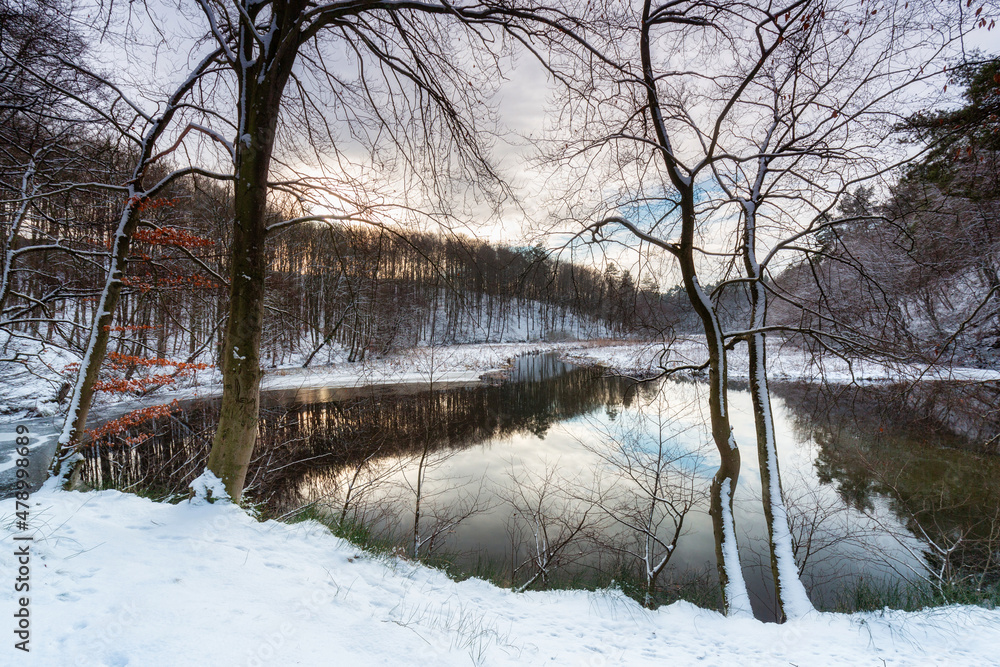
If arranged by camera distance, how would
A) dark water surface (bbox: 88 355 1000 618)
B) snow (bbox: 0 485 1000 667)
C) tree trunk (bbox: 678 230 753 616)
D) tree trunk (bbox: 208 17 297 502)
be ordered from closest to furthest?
snow (bbox: 0 485 1000 667)
tree trunk (bbox: 208 17 297 502)
tree trunk (bbox: 678 230 753 616)
dark water surface (bbox: 88 355 1000 618)

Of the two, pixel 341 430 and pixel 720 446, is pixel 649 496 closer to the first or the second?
pixel 720 446

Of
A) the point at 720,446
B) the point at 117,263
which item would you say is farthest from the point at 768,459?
the point at 117,263

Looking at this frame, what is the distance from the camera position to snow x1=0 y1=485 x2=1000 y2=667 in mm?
1936

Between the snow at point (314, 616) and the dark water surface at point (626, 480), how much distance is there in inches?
85.7

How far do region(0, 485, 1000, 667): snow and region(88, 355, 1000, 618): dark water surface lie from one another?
2176 millimetres

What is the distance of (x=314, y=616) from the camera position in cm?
243

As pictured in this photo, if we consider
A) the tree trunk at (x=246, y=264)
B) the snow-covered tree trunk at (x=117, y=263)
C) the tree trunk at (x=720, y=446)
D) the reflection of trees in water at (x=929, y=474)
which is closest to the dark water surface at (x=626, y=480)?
the reflection of trees in water at (x=929, y=474)

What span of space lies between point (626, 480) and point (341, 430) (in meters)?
9.38

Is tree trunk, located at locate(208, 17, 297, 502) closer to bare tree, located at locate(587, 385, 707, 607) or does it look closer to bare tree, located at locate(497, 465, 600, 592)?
bare tree, located at locate(497, 465, 600, 592)

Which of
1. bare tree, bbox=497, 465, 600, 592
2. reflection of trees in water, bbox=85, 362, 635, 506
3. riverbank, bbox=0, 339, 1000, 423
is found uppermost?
riverbank, bbox=0, 339, 1000, 423

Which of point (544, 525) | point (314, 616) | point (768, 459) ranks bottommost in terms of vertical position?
point (544, 525)

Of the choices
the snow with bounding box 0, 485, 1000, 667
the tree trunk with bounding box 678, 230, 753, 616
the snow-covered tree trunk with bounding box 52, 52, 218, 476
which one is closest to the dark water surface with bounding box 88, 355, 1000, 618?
→ the tree trunk with bounding box 678, 230, 753, 616

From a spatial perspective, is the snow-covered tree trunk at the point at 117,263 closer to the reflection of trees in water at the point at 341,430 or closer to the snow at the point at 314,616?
the snow at the point at 314,616

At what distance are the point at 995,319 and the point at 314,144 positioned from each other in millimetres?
16845
